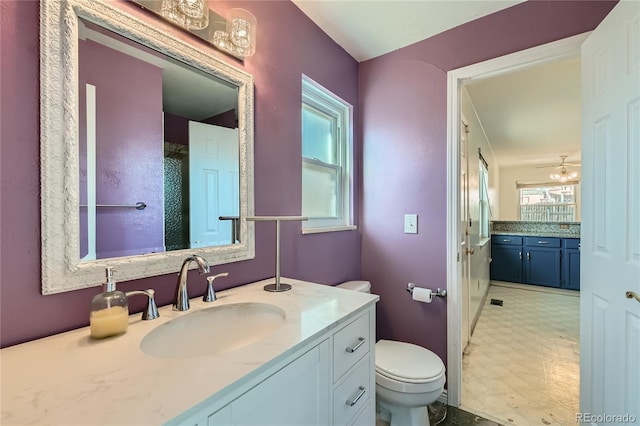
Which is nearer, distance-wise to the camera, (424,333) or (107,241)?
(107,241)

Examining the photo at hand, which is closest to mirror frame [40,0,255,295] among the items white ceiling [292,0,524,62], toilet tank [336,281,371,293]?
white ceiling [292,0,524,62]

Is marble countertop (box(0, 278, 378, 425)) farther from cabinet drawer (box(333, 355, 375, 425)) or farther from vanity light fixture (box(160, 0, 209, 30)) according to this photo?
vanity light fixture (box(160, 0, 209, 30))

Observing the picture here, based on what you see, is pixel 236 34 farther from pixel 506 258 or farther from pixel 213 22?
pixel 506 258

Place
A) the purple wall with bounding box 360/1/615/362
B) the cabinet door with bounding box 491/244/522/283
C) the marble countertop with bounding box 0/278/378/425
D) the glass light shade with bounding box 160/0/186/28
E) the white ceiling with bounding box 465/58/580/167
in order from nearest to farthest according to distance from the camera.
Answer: the marble countertop with bounding box 0/278/378/425 → the glass light shade with bounding box 160/0/186/28 → the purple wall with bounding box 360/1/615/362 → the white ceiling with bounding box 465/58/580/167 → the cabinet door with bounding box 491/244/522/283

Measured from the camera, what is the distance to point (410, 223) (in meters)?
1.90

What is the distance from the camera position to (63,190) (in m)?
0.78

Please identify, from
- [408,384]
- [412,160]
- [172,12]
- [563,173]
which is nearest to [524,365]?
[408,384]

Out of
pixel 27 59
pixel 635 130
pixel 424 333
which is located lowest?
pixel 424 333

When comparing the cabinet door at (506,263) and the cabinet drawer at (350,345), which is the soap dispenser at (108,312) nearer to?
the cabinet drawer at (350,345)

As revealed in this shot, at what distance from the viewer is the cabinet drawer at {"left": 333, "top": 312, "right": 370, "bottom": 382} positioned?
892mm

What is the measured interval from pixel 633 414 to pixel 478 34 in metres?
1.92

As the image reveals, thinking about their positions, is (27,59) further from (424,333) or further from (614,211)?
(424,333)

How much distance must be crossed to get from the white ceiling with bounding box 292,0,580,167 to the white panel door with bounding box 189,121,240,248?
97 cm

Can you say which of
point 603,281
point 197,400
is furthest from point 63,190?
point 603,281
